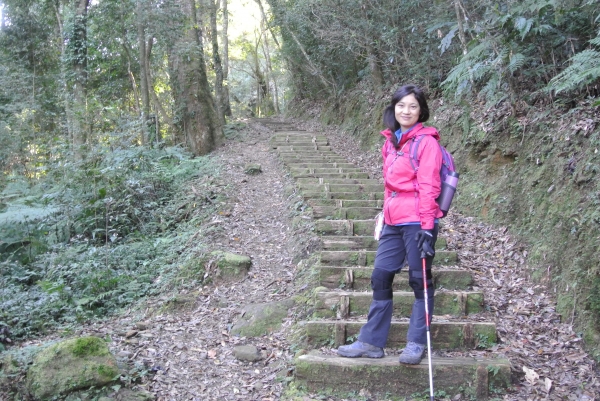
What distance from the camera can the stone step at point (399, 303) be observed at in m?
4.59

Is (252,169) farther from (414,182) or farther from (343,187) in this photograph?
(414,182)

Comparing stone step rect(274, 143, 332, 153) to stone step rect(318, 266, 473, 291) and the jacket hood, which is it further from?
the jacket hood

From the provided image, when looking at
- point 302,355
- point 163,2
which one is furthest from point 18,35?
point 302,355

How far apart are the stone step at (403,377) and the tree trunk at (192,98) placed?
9.98 meters

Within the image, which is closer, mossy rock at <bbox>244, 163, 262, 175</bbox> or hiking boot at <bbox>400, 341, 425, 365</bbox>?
hiking boot at <bbox>400, 341, 425, 365</bbox>

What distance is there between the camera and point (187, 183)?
10.1 metres

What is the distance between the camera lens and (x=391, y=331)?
4.19 meters

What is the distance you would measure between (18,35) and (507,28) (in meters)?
16.3

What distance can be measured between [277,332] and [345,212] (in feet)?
8.91

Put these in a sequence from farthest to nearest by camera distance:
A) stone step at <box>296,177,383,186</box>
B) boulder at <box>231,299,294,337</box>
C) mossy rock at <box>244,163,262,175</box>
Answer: mossy rock at <box>244,163,262,175</box>, stone step at <box>296,177,383,186</box>, boulder at <box>231,299,294,337</box>

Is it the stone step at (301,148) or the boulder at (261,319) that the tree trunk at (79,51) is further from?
the boulder at (261,319)

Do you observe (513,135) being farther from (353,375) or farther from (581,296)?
(353,375)

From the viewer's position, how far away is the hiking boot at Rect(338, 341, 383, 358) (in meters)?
3.85

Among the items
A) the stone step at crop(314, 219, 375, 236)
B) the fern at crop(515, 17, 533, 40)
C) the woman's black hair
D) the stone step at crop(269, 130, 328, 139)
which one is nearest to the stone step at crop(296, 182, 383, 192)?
the stone step at crop(314, 219, 375, 236)
